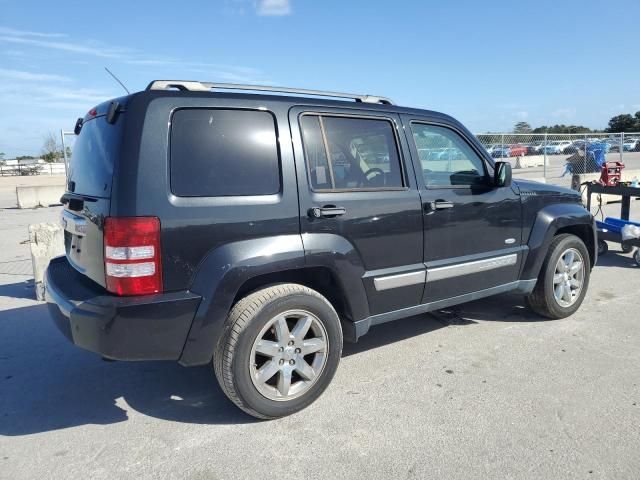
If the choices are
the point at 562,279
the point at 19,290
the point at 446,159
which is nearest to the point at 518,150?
the point at 562,279

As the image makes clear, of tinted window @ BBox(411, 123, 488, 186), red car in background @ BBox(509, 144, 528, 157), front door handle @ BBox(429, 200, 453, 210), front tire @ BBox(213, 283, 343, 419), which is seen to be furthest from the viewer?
red car in background @ BBox(509, 144, 528, 157)

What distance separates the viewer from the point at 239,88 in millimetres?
3143

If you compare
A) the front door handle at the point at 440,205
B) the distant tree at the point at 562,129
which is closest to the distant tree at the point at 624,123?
the distant tree at the point at 562,129

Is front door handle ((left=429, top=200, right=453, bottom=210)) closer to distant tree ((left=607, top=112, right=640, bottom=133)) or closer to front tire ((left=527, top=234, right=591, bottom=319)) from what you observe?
front tire ((left=527, top=234, right=591, bottom=319))

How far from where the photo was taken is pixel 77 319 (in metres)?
2.64

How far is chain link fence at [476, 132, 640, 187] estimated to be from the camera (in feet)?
44.8

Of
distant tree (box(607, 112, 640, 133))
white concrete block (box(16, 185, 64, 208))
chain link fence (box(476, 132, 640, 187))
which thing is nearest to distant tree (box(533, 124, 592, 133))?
distant tree (box(607, 112, 640, 133))

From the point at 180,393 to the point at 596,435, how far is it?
2628 millimetres

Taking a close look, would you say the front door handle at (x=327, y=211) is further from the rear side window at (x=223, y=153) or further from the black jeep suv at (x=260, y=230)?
the rear side window at (x=223, y=153)

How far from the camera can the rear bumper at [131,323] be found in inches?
101

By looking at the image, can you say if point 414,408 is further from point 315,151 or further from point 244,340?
point 315,151

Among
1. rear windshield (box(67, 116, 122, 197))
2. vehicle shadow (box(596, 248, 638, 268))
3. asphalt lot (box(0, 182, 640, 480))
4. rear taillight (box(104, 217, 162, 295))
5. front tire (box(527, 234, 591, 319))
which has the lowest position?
asphalt lot (box(0, 182, 640, 480))

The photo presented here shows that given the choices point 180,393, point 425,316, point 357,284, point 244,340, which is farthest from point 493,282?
point 180,393

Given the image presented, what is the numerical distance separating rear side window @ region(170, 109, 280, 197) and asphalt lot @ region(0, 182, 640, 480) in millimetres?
1449
